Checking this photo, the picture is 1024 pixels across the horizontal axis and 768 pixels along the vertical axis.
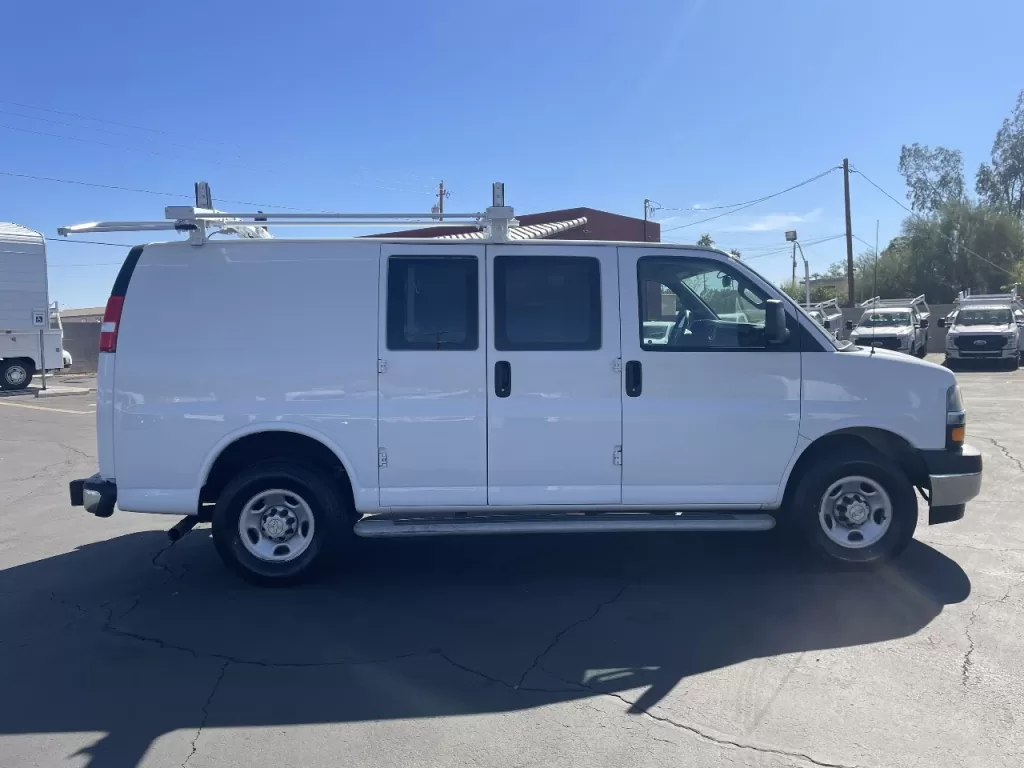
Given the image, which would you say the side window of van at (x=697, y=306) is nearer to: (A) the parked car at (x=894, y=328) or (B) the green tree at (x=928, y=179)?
(A) the parked car at (x=894, y=328)

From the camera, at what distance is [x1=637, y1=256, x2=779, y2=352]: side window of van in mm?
5641

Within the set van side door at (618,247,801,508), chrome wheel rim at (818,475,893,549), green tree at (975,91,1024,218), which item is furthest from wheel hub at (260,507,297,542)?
green tree at (975,91,1024,218)

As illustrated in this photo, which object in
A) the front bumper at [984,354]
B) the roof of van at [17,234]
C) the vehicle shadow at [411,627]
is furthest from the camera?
the front bumper at [984,354]

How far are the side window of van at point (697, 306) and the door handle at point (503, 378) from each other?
92 centimetres

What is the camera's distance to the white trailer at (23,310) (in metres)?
21.1

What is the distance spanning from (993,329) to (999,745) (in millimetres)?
23480

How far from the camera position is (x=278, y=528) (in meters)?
5.62

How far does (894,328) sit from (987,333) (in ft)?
8.02

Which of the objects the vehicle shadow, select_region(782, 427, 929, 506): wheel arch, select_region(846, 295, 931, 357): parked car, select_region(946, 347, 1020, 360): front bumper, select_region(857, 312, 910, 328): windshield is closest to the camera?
the vehicle shadow

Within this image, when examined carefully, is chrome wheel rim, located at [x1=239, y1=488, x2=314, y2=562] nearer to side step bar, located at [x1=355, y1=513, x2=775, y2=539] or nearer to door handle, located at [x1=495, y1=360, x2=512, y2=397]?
side step bar, located at [x1=355, y1=513, x2=775, y2=539]

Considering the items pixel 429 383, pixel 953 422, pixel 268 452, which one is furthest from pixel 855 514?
pixel 268 452

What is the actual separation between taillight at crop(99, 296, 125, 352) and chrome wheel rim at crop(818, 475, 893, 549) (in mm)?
4868

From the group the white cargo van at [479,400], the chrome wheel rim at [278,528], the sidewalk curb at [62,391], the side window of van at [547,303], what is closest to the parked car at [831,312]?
the white cargo van at [479,400]

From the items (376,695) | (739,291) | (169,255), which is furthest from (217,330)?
(739,291)
